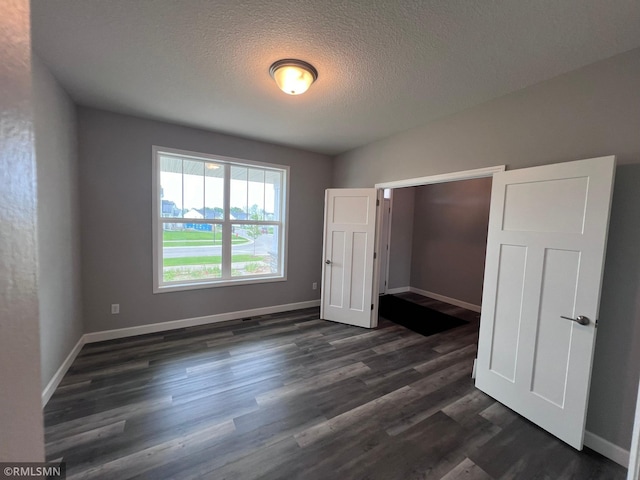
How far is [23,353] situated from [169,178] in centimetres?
324

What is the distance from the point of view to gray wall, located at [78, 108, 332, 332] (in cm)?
278

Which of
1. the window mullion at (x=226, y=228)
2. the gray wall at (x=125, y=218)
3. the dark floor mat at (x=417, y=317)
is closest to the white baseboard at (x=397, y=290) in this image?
the dark floor mat at (x=417, y=317)

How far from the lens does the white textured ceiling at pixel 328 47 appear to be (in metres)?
1.40

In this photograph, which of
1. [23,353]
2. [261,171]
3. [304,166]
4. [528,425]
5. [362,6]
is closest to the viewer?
[23,353]

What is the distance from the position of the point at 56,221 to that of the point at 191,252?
1411 millimetres

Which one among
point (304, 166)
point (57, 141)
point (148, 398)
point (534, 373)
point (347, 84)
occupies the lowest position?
point (148, 398)

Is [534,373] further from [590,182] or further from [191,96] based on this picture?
[191,96]

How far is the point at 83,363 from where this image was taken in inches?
97.0

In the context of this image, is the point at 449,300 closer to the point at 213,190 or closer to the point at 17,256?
the point at 213,190

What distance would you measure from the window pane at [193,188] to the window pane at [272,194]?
36.5 inches

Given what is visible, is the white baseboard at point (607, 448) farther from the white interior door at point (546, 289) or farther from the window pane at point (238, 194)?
the window pane at point (238, 194)

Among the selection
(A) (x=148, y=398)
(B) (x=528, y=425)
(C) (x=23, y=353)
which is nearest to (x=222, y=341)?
(A) (x=148, y=398)

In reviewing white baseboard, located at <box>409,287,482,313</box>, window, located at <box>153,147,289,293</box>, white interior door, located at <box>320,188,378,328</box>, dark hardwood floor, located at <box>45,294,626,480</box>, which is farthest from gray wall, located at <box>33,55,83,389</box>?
white baseboard, located at <box>409,287,482,313</box>

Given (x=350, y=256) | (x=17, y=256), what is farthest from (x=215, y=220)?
(x=17, y=256)
